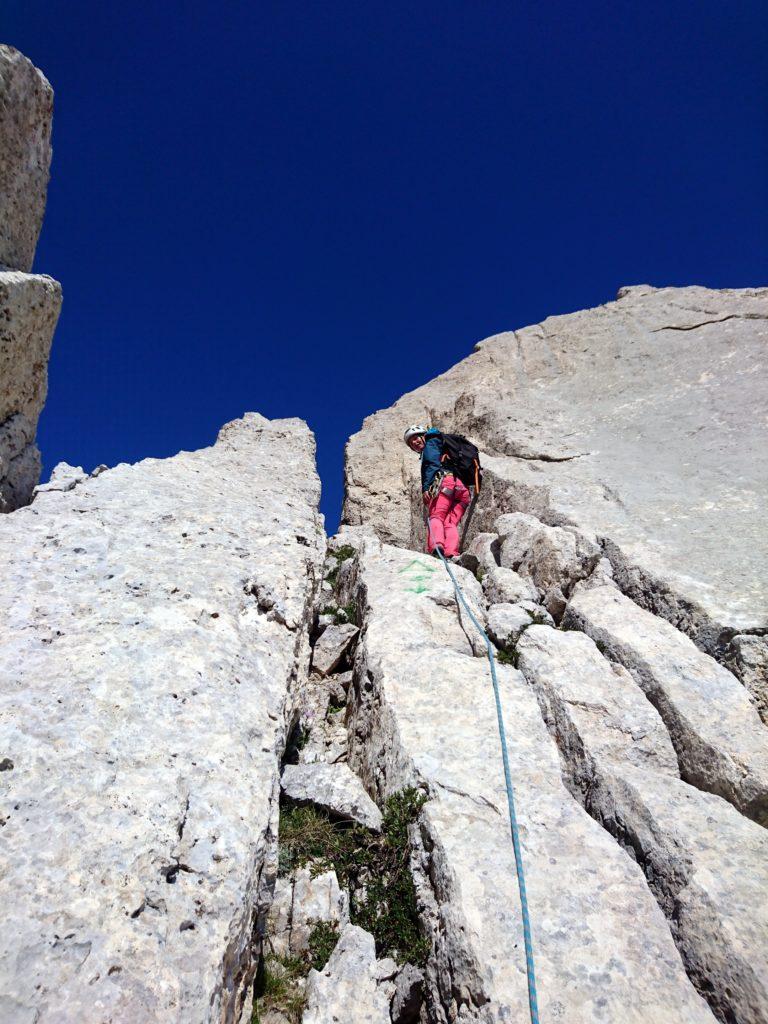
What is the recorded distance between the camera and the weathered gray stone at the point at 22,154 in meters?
5.56

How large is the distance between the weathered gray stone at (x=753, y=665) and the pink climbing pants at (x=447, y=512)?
18.8ft

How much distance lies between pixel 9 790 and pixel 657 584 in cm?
812

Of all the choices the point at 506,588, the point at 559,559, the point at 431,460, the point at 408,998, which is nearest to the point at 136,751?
the point at 408,998

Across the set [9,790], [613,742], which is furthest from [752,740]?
[9,790]

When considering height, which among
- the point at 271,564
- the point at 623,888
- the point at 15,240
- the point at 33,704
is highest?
the point at 15,240

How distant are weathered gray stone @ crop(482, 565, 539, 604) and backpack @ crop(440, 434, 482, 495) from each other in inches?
144

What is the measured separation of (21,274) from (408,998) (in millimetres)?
7914

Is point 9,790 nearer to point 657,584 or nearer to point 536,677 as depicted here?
point 536,677

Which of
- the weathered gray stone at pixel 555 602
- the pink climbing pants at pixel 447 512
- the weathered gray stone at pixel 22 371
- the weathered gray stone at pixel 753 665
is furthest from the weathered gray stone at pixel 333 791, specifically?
the pink climbing pants at pixel 447 512

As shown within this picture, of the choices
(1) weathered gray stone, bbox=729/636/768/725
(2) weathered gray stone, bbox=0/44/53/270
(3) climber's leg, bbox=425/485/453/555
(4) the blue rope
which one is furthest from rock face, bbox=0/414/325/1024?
(1) weathered gray stone, bbox=729/636/768/725

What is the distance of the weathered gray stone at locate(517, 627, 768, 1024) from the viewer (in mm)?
4074

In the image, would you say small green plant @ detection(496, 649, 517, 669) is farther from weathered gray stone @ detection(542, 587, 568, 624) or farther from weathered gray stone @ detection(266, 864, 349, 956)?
weathered gray stone @ detection(266, 864, 349, 956)

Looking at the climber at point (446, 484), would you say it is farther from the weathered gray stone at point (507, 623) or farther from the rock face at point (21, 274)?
the rock face at point (21, 274)

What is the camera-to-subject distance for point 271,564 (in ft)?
24.3
